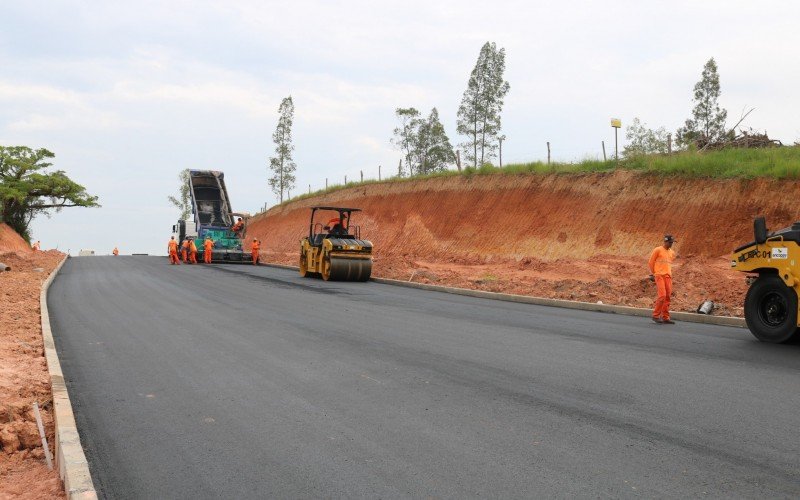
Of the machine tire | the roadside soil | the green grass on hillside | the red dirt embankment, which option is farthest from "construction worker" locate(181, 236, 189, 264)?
the roadside soil

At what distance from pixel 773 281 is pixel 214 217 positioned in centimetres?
2882

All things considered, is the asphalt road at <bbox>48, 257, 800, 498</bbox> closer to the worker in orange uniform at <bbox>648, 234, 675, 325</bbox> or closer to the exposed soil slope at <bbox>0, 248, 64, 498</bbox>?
the exposed soil slope at <bbox>0, 248, 64, 498</bbox>

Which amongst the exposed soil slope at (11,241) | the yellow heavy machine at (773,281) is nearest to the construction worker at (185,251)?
the exposed soil slope at (11,241)

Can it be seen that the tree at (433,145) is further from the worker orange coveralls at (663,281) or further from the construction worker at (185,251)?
the worker orange coveralls at (663,281)

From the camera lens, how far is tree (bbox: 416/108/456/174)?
5828 cm

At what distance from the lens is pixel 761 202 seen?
20.4 m

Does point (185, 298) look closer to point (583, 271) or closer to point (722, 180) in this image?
point (583, 271)

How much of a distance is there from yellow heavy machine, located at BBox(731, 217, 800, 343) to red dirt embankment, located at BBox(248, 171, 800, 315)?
3.52 m

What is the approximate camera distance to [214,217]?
33.9 m

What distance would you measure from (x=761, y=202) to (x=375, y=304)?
13787 millimetres

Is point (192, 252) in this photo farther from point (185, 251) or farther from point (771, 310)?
point (771, 310)

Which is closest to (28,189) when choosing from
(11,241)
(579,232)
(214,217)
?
(11,241)

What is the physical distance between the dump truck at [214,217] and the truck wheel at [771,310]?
88.7 ft

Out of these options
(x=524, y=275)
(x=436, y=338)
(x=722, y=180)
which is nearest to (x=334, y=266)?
(x=524, y=275)
